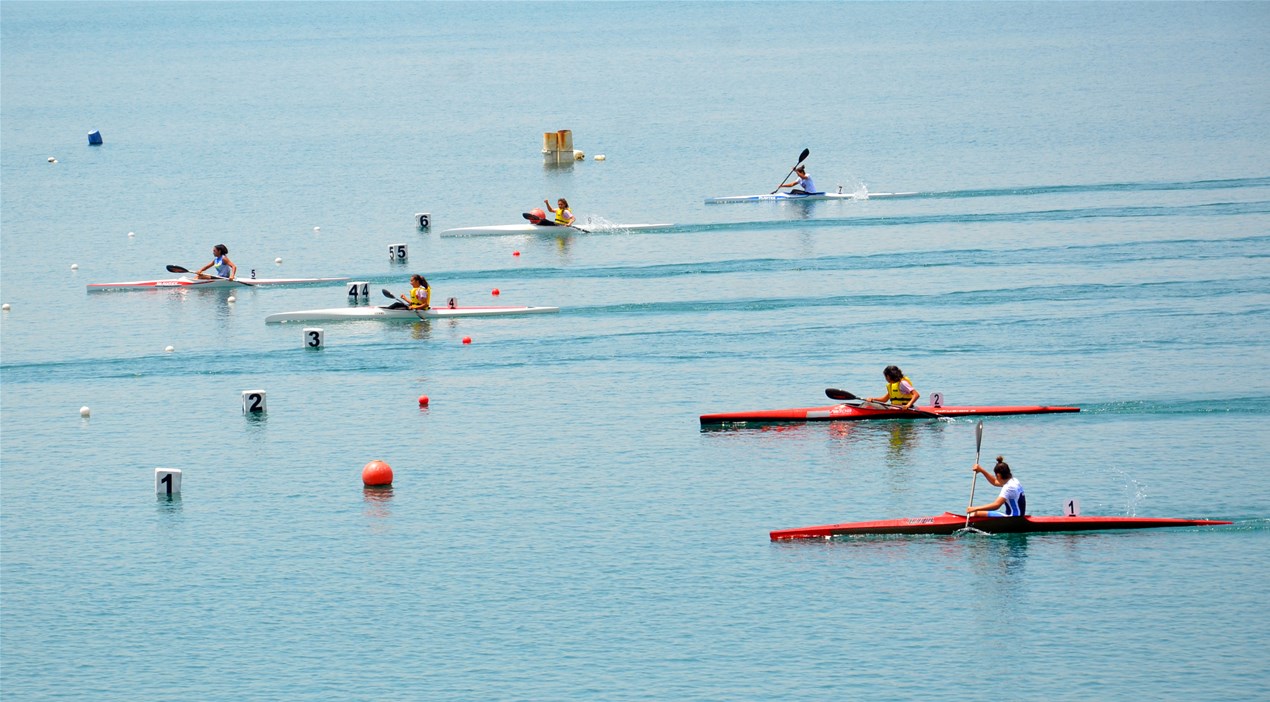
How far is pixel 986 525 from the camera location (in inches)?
1110

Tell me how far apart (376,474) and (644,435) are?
5.71 meters

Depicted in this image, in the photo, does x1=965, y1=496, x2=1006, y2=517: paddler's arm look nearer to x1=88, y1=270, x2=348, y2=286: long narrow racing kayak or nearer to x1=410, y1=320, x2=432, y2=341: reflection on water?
x1=410, y1=320, x2=432, y2=341: reflection on water

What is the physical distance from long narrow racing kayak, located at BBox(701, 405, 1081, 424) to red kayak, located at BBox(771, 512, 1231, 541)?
6.62m

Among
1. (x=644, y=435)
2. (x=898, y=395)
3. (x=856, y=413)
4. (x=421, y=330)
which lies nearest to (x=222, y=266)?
(x=421, y=330)

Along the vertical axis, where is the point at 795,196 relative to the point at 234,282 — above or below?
above

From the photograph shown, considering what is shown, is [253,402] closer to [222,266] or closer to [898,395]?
[898,395]

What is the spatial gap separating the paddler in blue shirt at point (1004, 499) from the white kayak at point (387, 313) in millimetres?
20486

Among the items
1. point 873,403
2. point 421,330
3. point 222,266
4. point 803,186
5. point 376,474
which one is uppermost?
point 803,186

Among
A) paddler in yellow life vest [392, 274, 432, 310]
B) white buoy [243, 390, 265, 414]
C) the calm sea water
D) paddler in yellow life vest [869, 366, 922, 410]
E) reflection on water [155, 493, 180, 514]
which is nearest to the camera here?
the calm sea water

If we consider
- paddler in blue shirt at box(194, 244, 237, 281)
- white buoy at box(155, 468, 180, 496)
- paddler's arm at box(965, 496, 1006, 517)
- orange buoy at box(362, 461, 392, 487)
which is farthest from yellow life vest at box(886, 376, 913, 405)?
paddler in blue shirt at box(194, 244, 237, 281)

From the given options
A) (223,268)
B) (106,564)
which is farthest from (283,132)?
(106,564)

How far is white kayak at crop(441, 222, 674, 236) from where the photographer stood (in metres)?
59.3

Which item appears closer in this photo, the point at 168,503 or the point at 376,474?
the point at 168,503

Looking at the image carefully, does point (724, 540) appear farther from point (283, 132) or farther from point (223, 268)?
point (283, 132)
